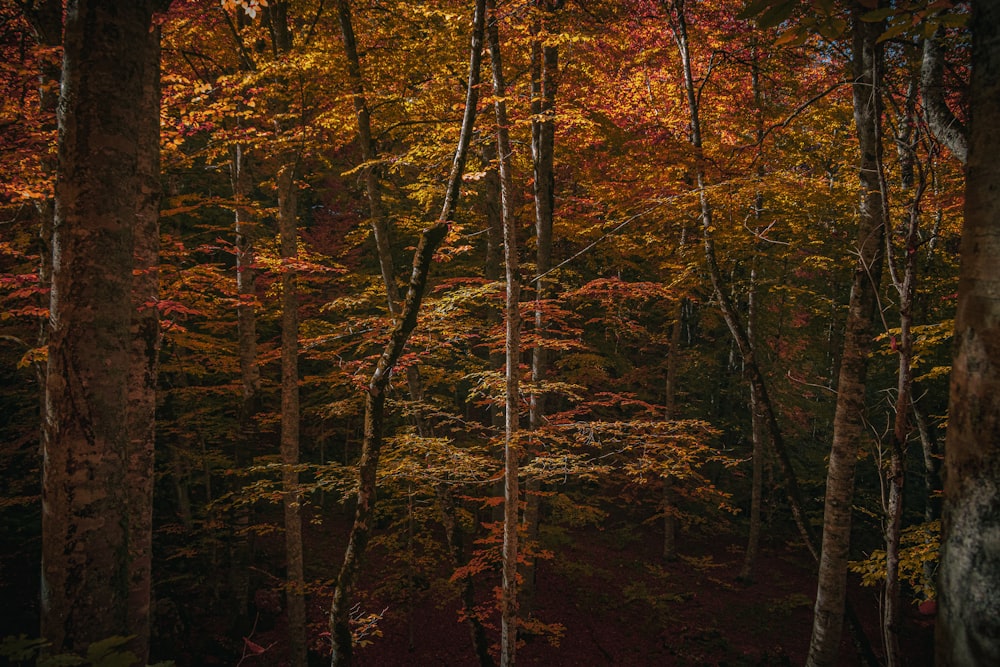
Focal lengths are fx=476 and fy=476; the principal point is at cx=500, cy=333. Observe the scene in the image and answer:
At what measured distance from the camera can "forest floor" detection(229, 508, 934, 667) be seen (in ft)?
33.5

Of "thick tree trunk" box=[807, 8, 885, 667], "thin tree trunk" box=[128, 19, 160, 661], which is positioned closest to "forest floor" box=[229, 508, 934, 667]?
"thick tree trunk" box=[807, 8, 885, 667]

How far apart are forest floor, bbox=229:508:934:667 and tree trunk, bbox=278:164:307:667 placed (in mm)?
1390

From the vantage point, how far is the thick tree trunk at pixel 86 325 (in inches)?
81.0

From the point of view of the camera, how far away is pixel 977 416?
3.90 ft

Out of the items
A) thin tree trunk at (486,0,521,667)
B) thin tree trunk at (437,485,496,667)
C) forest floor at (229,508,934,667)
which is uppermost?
thin tree trunk at (486,0,521,667)

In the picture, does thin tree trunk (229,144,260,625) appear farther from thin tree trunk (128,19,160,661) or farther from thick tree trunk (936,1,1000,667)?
thick tree trunk (936,1,1000,667)

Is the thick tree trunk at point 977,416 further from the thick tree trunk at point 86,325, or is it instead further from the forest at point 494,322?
the thick tree trunk at point 86,325

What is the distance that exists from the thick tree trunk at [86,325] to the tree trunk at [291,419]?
6406 mm

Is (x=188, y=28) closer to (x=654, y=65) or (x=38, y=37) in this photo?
(x=38, y=37)

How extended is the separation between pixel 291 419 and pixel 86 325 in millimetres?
7152

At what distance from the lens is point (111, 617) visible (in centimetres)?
218

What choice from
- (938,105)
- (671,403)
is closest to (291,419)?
(938,105)

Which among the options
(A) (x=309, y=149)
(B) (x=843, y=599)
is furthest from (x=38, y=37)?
(B) (x=843, y=599)

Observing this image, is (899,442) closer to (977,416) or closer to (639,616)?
(977,416)
